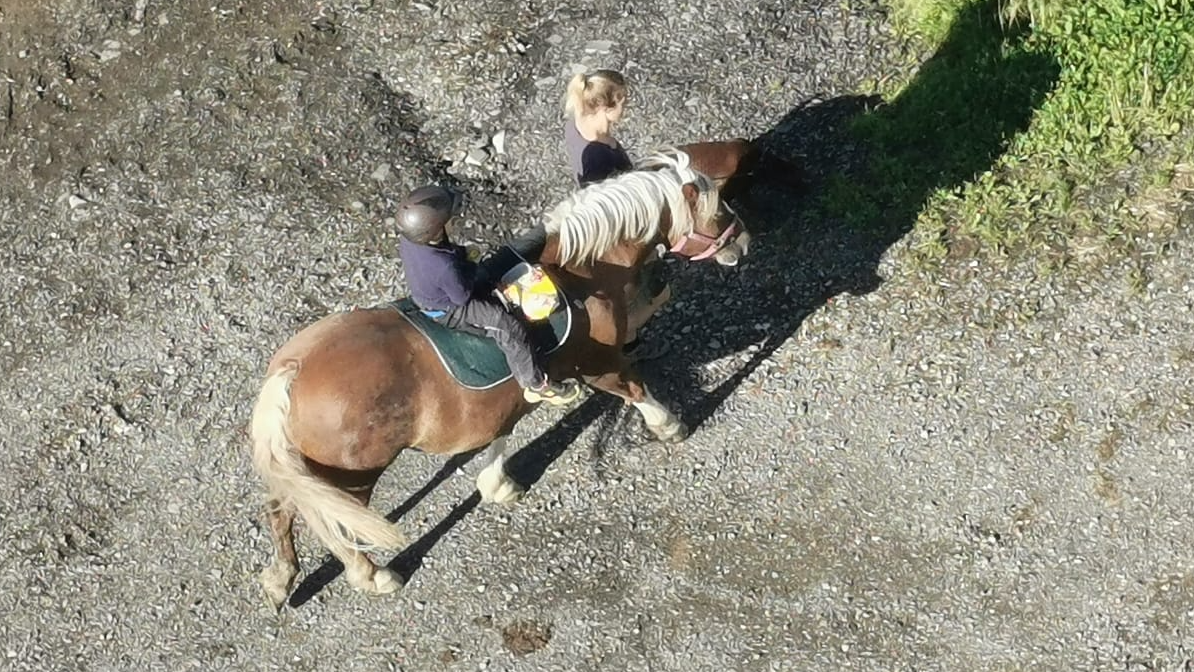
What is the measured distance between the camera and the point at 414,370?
5.61 m

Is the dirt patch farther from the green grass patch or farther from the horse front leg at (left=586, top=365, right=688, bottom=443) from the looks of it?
the green grass patch

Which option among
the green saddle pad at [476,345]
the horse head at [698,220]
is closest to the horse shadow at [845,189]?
the horse head at [698,220]

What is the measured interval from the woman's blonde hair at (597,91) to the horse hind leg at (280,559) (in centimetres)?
252

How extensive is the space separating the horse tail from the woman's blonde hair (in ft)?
6.05

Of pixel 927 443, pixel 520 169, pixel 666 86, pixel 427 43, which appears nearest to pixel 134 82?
pixel 427 43

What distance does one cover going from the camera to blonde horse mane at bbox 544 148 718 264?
5.62m

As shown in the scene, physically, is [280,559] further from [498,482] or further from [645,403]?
[645,403]

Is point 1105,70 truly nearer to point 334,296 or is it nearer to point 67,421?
point 334,296

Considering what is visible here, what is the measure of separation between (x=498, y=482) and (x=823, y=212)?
2585 millimetres

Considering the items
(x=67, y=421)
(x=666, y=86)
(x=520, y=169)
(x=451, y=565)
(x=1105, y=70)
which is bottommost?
(x=67, y=421)

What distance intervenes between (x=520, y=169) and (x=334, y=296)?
145 cm

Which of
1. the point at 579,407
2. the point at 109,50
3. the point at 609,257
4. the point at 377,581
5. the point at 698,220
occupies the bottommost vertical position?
the point at 377,581

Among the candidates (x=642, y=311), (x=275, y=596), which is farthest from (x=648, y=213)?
(x=275, y=596)

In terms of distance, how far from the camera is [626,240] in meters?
5.78
